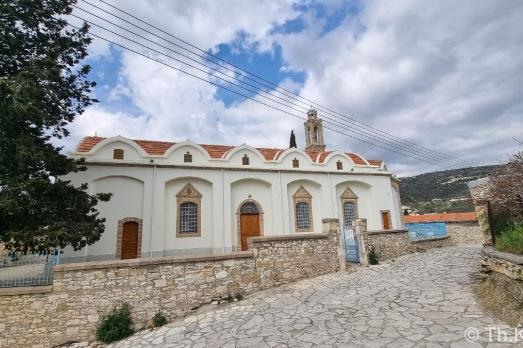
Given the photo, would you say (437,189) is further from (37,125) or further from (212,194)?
(37,125)

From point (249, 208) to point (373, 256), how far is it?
301 inches

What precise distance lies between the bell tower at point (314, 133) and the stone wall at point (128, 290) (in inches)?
642

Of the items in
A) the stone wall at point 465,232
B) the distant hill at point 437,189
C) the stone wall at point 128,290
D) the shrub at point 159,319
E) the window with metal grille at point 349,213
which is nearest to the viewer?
the stone wall at point 128,290

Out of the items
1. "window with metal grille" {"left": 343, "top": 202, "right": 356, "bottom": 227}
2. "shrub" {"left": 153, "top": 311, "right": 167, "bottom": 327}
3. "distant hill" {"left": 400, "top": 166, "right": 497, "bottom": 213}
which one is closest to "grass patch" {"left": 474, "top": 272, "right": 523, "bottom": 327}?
"shrub" {"left": 153, "top": 311, "right": 167, "bottom": 327}

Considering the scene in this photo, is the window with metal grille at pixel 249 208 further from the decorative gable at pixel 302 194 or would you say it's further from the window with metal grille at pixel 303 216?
the window with metal grille at pixel 303 216

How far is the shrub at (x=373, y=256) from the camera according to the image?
41.4 feet

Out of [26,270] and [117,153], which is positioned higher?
[117,153]

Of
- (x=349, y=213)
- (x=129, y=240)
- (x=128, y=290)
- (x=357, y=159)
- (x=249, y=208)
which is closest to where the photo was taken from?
(x=128, y=290)

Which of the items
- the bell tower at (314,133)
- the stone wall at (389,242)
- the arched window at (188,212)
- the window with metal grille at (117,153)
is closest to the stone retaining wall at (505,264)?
the stone wall at (389,242)

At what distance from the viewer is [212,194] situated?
651 inches

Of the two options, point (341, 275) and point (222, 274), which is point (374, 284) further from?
point (222, 274)

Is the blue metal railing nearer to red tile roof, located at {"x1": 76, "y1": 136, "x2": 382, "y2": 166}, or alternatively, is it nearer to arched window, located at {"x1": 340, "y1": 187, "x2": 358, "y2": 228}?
red tile roof, located at {"x1": 76, "y1": 136, "x2": 382, "y2": 166}

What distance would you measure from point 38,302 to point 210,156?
434 inches

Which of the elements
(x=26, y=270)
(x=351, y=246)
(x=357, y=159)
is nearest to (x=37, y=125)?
(x=26, y=270)
